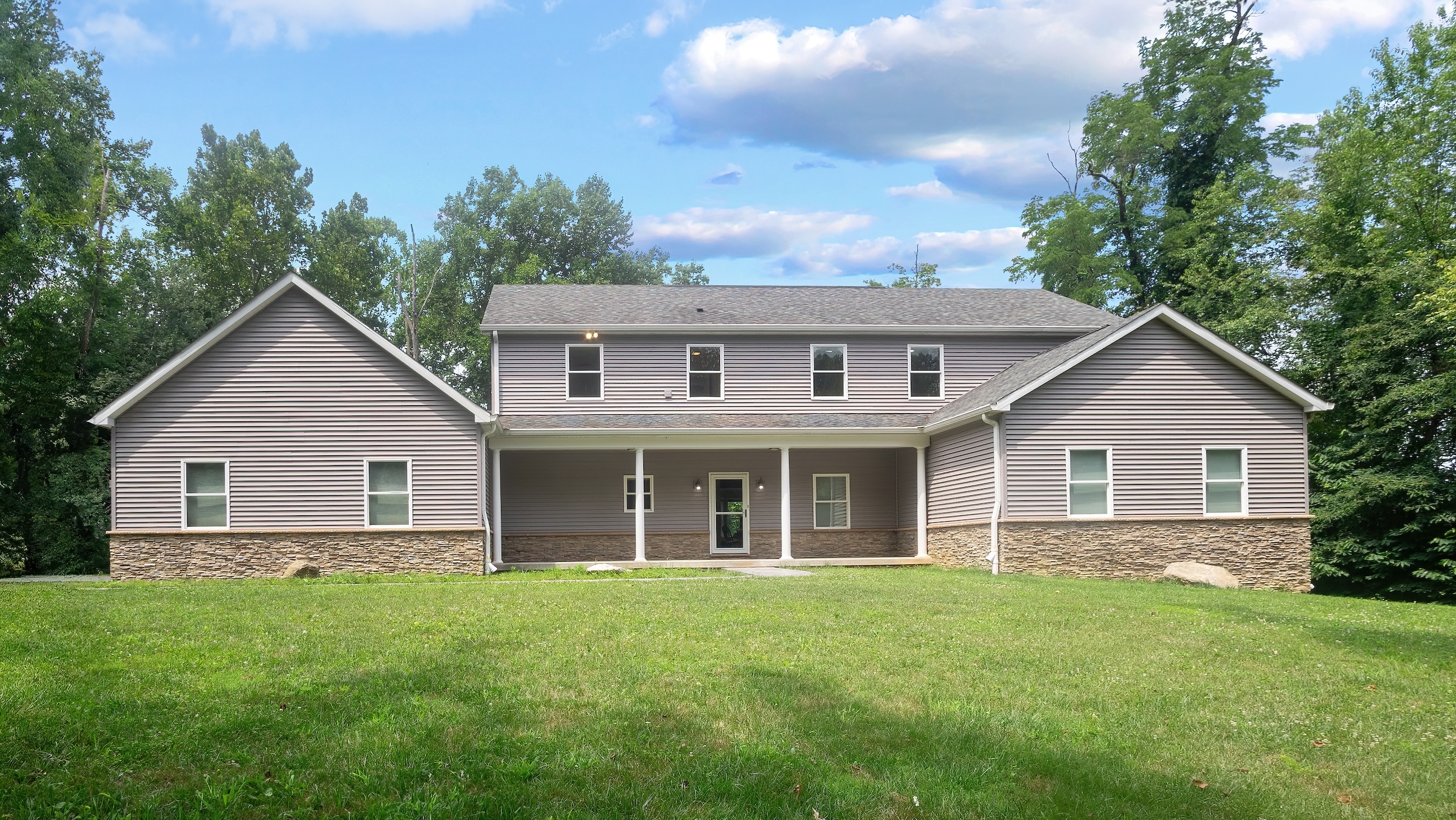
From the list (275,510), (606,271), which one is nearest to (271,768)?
(275,510)

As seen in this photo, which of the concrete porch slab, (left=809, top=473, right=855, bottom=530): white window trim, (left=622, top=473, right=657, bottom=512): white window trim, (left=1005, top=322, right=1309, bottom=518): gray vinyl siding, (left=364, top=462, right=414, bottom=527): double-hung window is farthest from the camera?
(left=809, top=473, right=855, bottom=530): white window trim

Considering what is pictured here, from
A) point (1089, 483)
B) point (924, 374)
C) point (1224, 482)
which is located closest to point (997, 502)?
point (1089, 483)

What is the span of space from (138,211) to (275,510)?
26141 millimetres

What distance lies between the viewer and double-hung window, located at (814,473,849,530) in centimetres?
2708

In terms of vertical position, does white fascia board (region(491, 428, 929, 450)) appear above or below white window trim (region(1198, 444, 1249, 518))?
above

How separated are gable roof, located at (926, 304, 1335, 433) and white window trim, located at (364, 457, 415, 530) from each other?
11279 millimetres

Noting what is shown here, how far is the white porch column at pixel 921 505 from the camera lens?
79.7 feet

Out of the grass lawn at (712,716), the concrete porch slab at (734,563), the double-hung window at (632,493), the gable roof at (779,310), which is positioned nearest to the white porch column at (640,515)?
the concrete porch slab at (734,563)

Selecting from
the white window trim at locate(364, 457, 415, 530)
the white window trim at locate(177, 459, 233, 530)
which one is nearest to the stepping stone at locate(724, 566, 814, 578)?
the white window trim at locate(364, 457, 415, 530)

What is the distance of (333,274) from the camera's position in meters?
42.2

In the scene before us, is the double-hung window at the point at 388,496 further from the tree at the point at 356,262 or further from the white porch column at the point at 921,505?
the tree at the point at 356,262

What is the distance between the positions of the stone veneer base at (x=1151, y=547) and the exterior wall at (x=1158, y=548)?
1 cm

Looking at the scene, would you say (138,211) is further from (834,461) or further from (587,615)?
(587,615)

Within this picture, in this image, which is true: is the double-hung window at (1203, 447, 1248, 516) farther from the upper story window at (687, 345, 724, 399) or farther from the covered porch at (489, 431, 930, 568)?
the upper story window at (687, 345, 724, 399)
